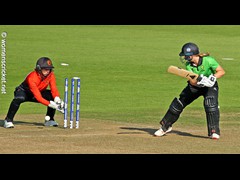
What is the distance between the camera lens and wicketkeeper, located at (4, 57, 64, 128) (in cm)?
2136

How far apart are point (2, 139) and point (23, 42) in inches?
983

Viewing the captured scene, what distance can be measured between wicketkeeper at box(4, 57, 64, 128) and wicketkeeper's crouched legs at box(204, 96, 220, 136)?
3.67 metres

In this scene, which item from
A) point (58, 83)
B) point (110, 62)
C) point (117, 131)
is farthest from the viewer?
point (110, 62)

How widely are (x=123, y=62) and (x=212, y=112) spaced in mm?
18063

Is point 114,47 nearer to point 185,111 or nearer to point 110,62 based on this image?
point 110,62

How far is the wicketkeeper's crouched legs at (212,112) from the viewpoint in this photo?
65.7ft

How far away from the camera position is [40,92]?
859 inches

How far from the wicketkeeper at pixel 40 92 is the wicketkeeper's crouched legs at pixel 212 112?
367 cm

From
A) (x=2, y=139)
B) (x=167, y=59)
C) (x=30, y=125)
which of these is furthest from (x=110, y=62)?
(x=2, y=139)

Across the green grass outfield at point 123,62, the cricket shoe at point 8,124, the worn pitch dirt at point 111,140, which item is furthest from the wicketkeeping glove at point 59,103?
the green grass outfield at point 123,62

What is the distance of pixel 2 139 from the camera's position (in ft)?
65.2

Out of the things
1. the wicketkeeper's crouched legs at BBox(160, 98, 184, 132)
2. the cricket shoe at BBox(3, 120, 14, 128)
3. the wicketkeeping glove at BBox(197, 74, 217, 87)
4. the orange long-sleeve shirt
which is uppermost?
the wicketkeeping glove at BBox(197, 74, 217, 87)

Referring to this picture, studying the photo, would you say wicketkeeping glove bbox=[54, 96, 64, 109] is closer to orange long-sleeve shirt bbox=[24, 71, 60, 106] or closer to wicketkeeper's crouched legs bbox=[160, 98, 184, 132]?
orange long-sleeve shirt bbox=[24, 71, 60, 106]

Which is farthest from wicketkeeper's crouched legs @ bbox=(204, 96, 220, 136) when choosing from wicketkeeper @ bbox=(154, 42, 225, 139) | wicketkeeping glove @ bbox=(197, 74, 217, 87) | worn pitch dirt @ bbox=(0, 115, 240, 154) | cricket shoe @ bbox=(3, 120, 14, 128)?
cricket shoe @ bbox=(3, 120, 14, 128)
